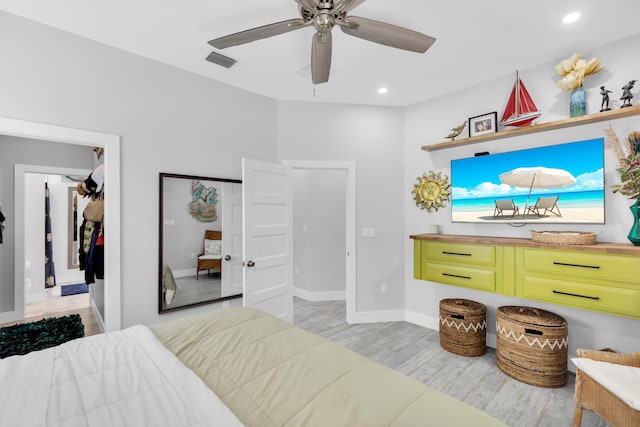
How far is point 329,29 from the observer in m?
1.63

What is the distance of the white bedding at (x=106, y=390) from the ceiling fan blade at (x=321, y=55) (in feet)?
5.81

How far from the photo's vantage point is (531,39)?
2361 millimetres

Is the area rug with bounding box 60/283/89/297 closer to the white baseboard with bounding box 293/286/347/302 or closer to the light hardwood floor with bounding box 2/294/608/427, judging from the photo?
the light hardwood floor with bounding box 2/294/608/427

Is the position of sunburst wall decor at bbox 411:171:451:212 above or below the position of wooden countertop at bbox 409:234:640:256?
above

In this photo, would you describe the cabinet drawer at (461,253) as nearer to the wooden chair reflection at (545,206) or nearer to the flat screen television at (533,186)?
the flat screen television at (533,186)

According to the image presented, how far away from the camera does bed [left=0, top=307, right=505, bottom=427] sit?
0.92 meters

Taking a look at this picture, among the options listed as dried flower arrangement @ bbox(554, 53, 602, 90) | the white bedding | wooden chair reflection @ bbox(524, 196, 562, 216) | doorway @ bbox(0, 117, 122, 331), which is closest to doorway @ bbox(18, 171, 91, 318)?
doorway @ bbox(0, 117, 122, 331)

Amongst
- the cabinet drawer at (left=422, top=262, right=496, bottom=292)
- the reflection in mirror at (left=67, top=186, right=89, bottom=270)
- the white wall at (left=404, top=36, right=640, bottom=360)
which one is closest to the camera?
the white wall at (left=404, top=36, right=640, bottom=360)

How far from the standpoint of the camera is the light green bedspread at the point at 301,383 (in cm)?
93

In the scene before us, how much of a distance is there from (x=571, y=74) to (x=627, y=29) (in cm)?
40

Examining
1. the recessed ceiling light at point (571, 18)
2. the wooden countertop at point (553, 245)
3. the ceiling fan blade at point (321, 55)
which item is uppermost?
the recessed ceiling light at point (571, 18)

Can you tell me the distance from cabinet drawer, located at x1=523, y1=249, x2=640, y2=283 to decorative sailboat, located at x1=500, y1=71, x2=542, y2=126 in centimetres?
113

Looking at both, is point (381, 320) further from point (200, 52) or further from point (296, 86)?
point (200, 52)

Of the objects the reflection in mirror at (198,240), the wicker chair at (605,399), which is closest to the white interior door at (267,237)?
the reflection in mirror at (198,240)
